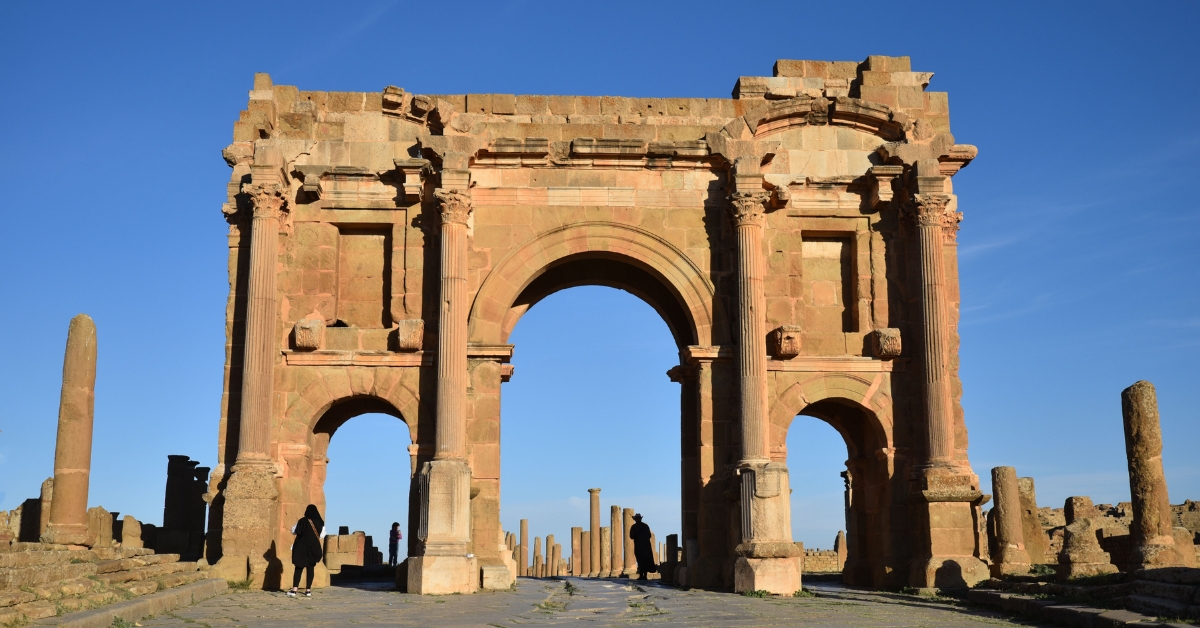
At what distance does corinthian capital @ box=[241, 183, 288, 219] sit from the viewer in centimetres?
1928

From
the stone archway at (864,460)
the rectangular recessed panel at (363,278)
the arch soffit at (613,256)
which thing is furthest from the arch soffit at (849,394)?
the rectangular recessed panel at (363,278)

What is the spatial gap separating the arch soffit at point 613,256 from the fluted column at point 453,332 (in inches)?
25.5

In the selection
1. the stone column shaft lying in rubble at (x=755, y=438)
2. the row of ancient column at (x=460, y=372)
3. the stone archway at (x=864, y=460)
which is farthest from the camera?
the stone archway at (x=864, y=460)

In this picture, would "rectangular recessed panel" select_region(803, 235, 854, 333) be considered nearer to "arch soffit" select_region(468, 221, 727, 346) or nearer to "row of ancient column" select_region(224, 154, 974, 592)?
"row of ancient column" select_region(224, 154, 974, 592)

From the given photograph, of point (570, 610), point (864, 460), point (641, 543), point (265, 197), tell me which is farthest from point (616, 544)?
point (570, 610)

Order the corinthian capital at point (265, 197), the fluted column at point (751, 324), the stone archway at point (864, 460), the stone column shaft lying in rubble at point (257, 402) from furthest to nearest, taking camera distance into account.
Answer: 1. the stone archway at point (864, 460)
2. the corinthian capital at point (265, 197)
3. the fluted column at point (751, 324)
4. the stone column shaft lying in rubble at point (257, 402)

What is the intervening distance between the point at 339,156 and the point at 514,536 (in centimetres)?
3678

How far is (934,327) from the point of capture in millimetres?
19641

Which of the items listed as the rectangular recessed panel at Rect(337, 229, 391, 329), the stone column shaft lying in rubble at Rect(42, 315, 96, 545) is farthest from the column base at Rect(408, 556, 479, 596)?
the stone column shaft lying in rubble at Rect(42, 315, 96, 545)

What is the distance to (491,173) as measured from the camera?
20.2m

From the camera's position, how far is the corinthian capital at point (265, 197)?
19281 millimetres

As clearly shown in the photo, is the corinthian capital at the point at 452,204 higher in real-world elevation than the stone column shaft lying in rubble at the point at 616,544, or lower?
higher

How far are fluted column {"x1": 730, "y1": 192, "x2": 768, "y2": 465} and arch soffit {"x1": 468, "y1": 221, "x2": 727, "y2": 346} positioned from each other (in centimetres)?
65

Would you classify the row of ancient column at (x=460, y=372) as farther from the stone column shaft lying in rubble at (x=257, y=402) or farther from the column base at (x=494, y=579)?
the column base at (x=494, y=579)
